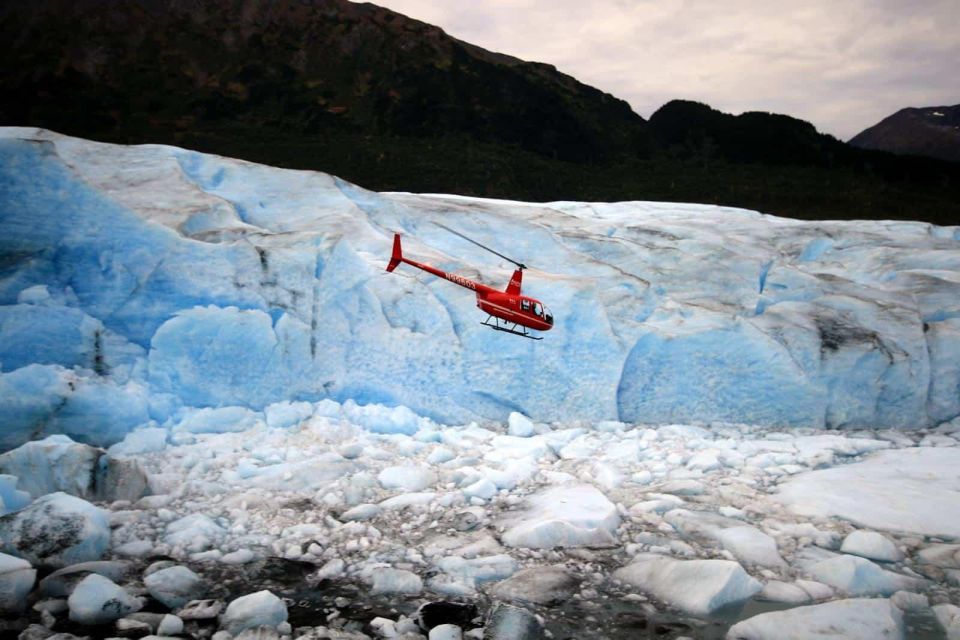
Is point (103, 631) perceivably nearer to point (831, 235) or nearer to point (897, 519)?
point (897, 519)

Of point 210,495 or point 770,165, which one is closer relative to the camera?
point 210,495

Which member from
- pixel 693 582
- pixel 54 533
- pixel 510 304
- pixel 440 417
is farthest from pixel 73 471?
pixel 693 582

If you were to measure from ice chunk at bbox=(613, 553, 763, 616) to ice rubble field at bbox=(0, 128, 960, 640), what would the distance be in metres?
0.02

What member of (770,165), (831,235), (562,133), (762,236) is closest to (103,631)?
(762,236)

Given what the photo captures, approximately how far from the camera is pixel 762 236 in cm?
1402

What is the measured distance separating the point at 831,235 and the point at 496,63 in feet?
234

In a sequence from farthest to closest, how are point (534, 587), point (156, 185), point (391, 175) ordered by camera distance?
point (391, 175), point (156, 185), point (534, 587)

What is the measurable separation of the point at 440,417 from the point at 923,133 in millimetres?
127733

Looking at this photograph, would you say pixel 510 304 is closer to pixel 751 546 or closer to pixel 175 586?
pixel 751 546

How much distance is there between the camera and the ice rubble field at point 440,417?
5133 mm

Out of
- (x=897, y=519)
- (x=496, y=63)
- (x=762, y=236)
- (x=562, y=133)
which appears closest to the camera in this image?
(x=897, y=519)

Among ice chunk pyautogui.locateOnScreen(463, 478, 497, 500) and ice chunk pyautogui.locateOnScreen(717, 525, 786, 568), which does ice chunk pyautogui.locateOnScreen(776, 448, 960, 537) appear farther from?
ice chunk pyautogui.locateOnScreen(463, 478, 497, 500)

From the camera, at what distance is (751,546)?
5.78m

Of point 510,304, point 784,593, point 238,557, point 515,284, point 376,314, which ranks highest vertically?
point 515,284
